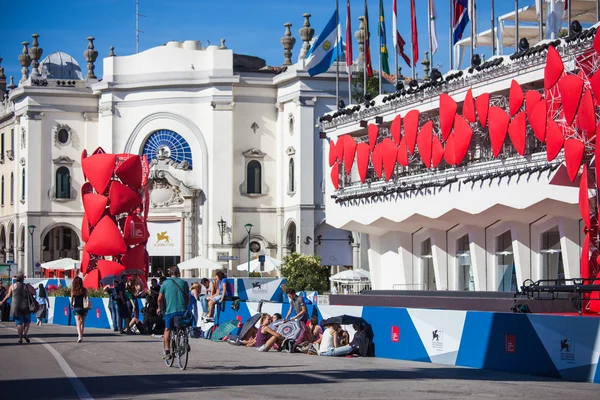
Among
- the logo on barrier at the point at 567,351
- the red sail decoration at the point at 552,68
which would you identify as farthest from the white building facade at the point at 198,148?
the logo on barrier at the point at 567,351

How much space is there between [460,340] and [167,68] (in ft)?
177

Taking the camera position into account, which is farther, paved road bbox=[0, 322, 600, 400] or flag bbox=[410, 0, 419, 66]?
flag bbox=[410, 0, 419, 66]

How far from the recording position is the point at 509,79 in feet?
120

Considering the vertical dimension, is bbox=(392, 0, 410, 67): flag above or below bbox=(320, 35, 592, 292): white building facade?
above

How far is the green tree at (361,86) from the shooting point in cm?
6581

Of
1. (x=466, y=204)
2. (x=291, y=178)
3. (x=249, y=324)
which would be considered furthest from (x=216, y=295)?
(x=291, y=178)

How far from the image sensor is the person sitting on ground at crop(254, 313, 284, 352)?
25.0 m

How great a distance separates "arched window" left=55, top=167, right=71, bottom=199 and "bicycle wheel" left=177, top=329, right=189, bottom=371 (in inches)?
2281

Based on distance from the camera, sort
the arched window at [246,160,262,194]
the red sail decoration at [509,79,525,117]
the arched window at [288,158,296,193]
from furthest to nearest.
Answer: the arched window at [246,160,262,194] → the arched window at [288,158,296,193] → the red sail decoration at [509,79,525,117]

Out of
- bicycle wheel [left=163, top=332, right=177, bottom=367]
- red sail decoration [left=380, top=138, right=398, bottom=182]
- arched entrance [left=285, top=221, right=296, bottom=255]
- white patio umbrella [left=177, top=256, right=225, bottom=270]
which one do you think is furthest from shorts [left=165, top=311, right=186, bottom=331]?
arched entrance [left=285, top=221, right=296, bottom=255]

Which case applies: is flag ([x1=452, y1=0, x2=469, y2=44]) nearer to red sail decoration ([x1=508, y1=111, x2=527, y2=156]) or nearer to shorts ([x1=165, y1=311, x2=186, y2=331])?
red sail decoration ([x1=508, y1=111, x2=527, y2=156])

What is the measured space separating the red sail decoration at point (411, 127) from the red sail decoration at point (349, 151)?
562cm

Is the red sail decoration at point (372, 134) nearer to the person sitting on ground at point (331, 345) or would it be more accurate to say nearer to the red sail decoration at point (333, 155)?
the red sail decoration at point (333, 155)

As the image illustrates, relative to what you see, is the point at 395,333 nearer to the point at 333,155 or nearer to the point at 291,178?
the point at 333,155
